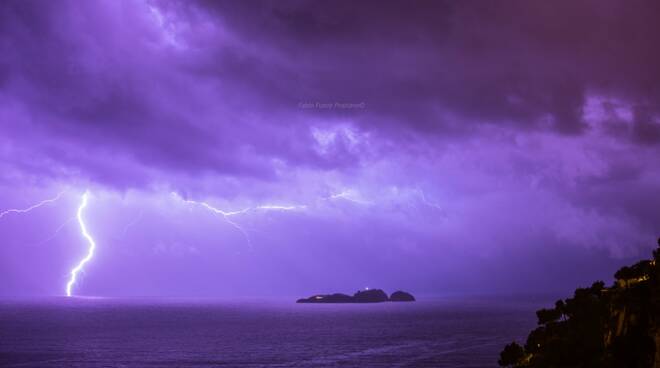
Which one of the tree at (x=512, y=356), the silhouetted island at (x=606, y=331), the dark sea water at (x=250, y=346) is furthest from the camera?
the dark sea water at (x=250, y=346)

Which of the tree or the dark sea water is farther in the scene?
the dark sea water

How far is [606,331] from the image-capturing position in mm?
54656

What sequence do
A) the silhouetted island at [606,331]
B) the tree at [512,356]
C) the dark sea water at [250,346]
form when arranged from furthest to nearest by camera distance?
the dark sea water at [250,346], the tree at [512,356], the silhouetted island at [606,331]

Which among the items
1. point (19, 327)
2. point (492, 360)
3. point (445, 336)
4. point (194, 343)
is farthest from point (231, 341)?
point (19, 327)

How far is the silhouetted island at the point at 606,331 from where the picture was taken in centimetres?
4766

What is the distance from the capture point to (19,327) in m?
160

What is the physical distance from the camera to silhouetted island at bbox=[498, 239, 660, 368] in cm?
4766

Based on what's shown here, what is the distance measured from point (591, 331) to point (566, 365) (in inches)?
318

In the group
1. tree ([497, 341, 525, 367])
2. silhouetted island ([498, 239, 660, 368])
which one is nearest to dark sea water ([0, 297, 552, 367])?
tree ([497, 341, 525, 367])

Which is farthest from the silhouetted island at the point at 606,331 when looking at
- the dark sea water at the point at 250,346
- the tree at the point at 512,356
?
the dark sea water at the point at 250,346

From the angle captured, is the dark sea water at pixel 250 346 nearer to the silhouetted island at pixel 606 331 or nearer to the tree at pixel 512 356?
the tree at pixel 512 356

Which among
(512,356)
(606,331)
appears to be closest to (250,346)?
(512,356)

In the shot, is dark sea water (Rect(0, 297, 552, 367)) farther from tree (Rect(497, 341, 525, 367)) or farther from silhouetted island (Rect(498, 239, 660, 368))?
silhouetted island (Rect(498, 239, 660, 368))

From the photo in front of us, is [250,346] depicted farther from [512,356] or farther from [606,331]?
[606,331]
